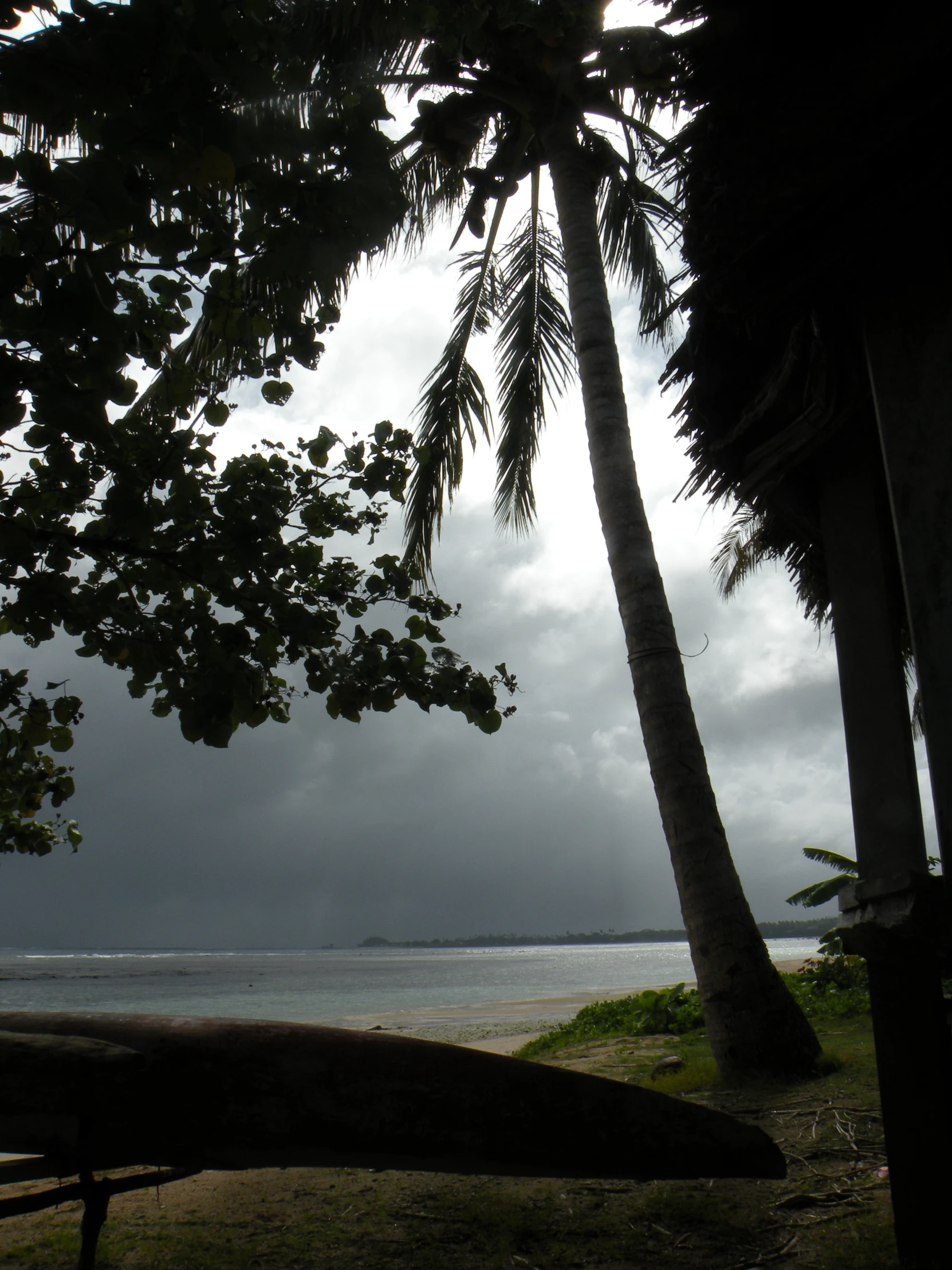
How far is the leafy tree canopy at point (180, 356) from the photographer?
1.71 m

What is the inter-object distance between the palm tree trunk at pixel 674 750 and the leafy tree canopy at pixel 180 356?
2981 mm

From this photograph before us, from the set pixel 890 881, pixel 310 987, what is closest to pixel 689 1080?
→ pixel 890 881

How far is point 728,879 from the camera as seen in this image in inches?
208

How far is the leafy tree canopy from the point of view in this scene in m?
1.71

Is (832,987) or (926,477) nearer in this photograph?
(926,477)

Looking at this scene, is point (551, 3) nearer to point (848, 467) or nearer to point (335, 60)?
point (848, 467)

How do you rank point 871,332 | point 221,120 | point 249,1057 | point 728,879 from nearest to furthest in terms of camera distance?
point 221,120 < point 249,1057 < point 871,332 < point 728,879

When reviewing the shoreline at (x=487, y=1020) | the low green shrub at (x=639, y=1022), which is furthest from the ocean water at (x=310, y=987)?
the low green shrub at (x=639, y=1022)

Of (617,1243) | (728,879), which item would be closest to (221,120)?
(617,1243)

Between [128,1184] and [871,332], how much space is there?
3.73 m

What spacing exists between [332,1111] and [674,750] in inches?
144

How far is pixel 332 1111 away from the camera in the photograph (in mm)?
2297

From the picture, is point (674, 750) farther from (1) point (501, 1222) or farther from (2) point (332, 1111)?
(2) point (332, 1111)

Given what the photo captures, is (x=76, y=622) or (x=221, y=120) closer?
(x=221, y=120)
